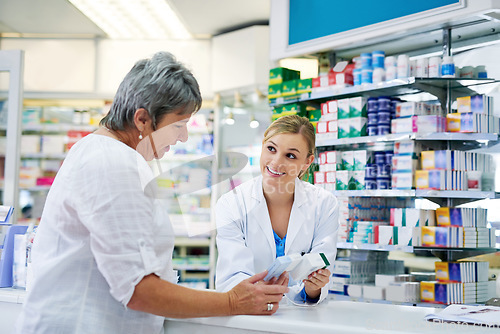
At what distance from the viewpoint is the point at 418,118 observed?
360 cm

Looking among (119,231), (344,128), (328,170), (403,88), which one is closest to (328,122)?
(344,128)

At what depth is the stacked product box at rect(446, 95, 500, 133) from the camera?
11.4ft

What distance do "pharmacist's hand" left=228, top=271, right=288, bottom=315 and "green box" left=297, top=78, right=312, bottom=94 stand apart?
113 inches

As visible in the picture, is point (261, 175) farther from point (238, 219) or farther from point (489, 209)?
point (489, 209)

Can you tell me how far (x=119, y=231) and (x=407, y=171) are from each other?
2.79 metres

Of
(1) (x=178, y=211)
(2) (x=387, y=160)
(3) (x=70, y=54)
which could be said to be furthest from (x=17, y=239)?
(3) (x=70, y=54)

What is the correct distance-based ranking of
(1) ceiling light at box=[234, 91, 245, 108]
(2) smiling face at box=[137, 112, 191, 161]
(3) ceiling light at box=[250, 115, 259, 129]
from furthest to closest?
(3) ceiling light at box=[250, 115, 259, 129] → (1) ceiling light at box=[234, 91, 245, 108] → (2) smiling face at box=[137, 112, 191, 161]

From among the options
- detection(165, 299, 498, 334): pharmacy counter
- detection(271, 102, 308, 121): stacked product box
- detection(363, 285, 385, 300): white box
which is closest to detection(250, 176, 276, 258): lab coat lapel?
detection(165, 299, 498, 334): pharmacy counter

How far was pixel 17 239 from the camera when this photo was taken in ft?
7.21

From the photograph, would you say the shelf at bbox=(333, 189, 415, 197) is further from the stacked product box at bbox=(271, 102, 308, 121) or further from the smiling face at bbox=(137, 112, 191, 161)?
the smiling face at bbox=(137, 112, 191, 161)

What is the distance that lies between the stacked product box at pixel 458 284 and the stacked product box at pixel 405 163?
615 millimetres

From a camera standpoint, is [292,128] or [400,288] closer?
[292,128]

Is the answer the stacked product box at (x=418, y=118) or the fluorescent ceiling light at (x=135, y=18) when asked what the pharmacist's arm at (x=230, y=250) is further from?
the fluorescent ceiling light at (x=135, y=18)

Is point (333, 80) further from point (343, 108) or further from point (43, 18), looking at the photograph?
point (43, 18)
